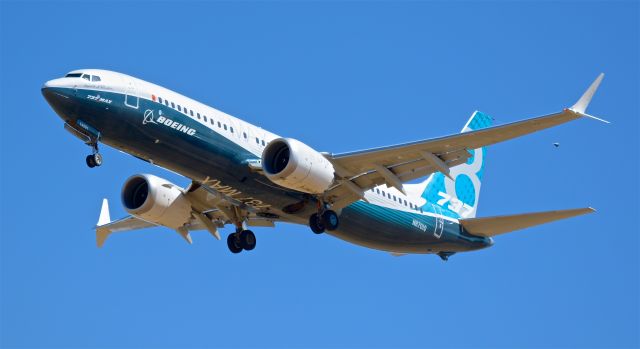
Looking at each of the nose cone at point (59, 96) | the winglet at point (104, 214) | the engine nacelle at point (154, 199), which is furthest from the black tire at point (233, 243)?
the nose cone at point (59, 96)

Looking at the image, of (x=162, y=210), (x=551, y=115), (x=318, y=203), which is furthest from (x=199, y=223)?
(x=551, y=115)

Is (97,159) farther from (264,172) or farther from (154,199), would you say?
(154,199)

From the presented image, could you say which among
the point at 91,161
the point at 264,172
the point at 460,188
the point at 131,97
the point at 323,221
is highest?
the point at 460,188

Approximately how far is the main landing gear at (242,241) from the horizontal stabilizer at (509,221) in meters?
8.53

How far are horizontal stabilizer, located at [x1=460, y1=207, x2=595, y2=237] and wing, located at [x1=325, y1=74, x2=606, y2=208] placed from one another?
4.36m

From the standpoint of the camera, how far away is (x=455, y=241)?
44.3 metres

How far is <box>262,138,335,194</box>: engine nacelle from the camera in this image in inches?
1468

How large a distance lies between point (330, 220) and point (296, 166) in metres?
3.37

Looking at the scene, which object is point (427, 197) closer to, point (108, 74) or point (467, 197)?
point (467, 197)

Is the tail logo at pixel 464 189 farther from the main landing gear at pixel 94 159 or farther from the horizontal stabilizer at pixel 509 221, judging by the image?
the main landing gear at pixel 94 159

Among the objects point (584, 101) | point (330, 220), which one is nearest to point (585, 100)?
point (584, 101)

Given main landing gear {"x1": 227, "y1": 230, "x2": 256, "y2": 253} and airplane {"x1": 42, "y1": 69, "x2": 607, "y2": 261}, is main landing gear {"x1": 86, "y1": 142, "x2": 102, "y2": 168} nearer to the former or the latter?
→ airplane {"x1": 42, "y1": 69, "x2": 607, "y2": 261}

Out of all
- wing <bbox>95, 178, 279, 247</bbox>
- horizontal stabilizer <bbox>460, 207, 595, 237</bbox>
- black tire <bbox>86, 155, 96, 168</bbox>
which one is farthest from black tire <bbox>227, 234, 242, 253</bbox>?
horizontal stabilizer <bbox>460, 207, 595, 237</bbox>

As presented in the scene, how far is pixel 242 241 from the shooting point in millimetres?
42312
